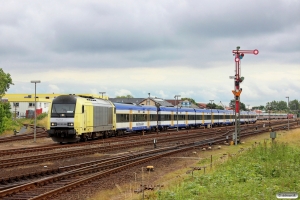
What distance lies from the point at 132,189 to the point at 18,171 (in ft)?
20.6

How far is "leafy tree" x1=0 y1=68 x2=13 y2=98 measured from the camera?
97.4m

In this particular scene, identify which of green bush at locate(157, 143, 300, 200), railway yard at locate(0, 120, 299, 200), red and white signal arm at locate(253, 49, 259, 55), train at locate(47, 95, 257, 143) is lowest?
railway yard at locate(0, 120, 299, 200)

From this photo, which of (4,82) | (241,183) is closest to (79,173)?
(241,183)

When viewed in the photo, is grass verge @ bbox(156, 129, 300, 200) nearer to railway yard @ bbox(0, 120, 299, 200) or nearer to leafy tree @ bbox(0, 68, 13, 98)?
railway yard @ bbox(0, 120, 299, 200)

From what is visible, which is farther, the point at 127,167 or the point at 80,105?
the point at 80,105

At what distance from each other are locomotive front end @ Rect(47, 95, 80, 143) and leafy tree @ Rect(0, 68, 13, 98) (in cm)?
6562

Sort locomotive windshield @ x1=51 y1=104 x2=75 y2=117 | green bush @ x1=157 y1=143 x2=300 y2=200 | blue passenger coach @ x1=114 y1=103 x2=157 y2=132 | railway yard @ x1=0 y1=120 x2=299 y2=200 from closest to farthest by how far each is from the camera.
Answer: green bush @ x1=157 y1=143 x2=300 y2=200, railway yard @ x1=0 y1=120 x2=299 y2=200, locomotive windshield @ x1=51 y1=104 x2=75 y2=117, blue passenger coach @ x1=114 y1=103 x2=157 y2=132

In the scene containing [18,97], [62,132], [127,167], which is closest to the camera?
[127,167]

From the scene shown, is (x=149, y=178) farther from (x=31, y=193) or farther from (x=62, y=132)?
(x=62, y=132)

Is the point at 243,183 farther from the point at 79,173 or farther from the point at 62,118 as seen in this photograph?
the point at 62,118

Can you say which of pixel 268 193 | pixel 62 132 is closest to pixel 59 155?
pixel 62 132

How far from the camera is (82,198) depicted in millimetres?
14688

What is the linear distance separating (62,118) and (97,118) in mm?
5014

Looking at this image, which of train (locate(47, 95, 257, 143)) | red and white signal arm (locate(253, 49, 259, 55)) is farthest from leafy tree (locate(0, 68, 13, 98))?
red and white signal arm (locate(253, 49, 259, 55))
